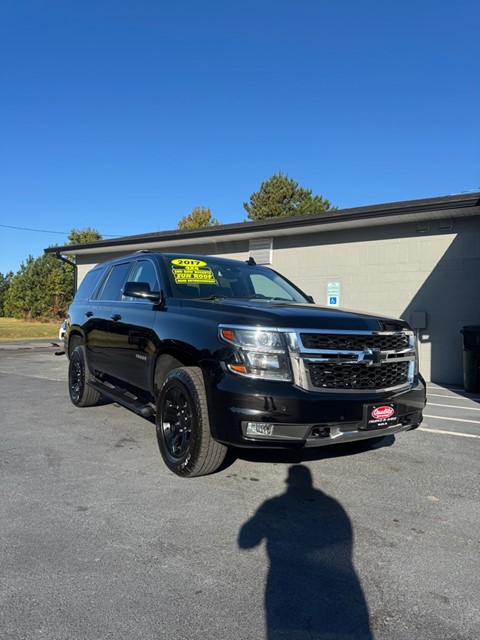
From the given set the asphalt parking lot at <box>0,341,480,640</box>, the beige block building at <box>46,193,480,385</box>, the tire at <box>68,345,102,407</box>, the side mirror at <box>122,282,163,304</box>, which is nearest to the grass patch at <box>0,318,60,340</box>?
the beige block building at <box>46,193,480,385</box>

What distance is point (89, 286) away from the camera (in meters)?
7.16

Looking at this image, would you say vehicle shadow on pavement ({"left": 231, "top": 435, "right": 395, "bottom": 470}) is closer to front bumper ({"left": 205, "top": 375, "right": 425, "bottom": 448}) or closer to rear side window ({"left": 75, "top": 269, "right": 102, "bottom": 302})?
front bumper ({"left": 205, "top": 375, "right": 425, "bottom": 448})

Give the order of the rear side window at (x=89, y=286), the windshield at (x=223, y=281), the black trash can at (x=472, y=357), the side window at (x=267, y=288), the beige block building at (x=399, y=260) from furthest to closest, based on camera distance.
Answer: the beige block building at (x=399, y=260), the black trash can at (x=472, y=357), the rear side window at (x=89, y=286), the side window at (x=267, y=288), the windshield at (x=223, y=281)

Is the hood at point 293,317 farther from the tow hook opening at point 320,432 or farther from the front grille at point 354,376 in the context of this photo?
the tow hook opening at point 320,432

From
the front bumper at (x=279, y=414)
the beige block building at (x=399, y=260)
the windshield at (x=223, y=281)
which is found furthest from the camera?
the beige block building at (x=399, y=260)

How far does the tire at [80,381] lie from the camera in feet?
21.9

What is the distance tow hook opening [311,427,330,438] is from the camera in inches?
140

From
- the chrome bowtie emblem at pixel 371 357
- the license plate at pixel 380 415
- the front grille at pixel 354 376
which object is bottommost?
the license plate at pixel 380 415

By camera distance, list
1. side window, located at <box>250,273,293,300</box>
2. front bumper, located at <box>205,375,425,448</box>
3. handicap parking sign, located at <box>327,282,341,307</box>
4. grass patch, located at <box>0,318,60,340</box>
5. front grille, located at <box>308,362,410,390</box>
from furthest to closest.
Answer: grass patch, located at <box>0,318,60,340</box>
handicap parking sign, located at <box>327,282,341,307</box>
side window, located at <box>250,273,293,300</box>
front grille, located at <box>308,362,410,390</box>
front bumper, located at <box>205,375,425,448</box>

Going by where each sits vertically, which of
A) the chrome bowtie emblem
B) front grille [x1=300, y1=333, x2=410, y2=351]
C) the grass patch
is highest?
front grille [x1=300, y1=333, x2=410, y2=351]

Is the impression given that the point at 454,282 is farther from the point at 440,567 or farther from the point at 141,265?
the point at 440,567

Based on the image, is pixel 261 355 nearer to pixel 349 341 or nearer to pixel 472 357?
pixel 349 341

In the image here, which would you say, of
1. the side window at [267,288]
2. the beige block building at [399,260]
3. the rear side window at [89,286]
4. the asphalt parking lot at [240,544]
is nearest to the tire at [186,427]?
the asphalt parking lot at [240,544]

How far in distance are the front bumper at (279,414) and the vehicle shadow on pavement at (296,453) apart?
3.50 ft
